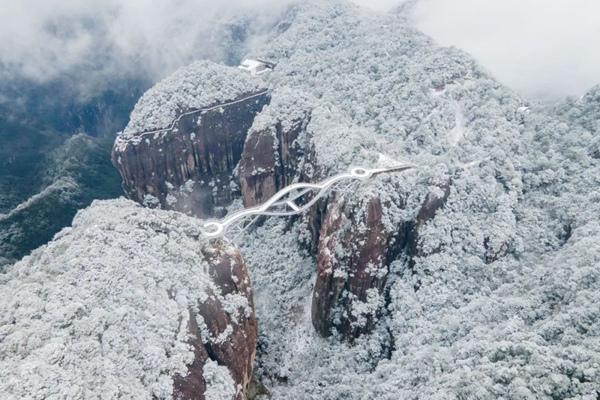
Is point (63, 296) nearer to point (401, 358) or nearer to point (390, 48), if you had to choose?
point (401, 358)

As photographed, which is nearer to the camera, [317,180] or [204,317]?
[204,317]

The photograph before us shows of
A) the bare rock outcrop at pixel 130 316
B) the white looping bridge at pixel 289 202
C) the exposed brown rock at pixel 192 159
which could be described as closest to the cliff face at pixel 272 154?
the white looping bridge at pixel 289 202

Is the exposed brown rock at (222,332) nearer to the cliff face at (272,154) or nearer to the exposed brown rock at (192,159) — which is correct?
the cliff face at (272,154)

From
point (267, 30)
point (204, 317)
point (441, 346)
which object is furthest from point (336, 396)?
point (267, 30)

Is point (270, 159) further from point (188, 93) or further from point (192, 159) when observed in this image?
point (188, 93)

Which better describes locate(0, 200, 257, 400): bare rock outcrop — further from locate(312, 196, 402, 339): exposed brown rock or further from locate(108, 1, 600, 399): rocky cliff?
locate(108, 1, 600, 399): rocky cliff
